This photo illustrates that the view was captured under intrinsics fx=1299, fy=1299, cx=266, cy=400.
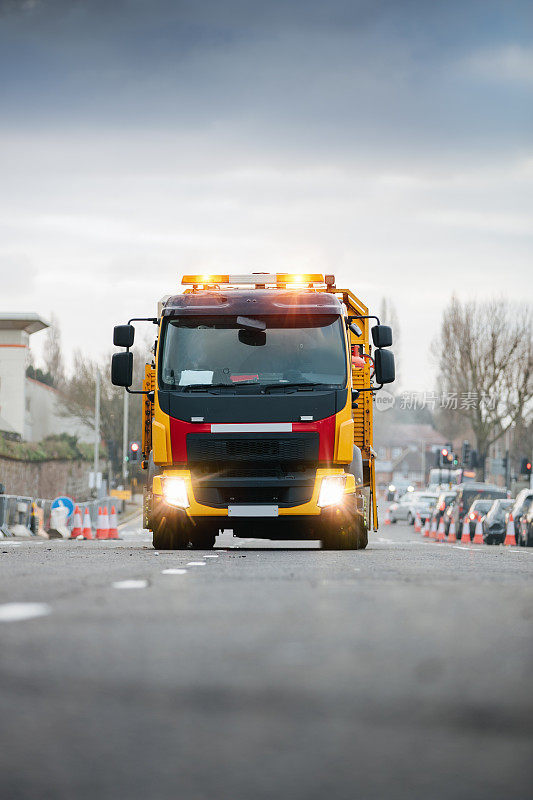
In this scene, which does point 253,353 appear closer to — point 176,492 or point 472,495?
point 176,492

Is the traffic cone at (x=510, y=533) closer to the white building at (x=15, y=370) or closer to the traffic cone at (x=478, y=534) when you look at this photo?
the traffic cone at (x=478, y=534)

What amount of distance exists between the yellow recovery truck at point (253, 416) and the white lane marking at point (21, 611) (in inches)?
358

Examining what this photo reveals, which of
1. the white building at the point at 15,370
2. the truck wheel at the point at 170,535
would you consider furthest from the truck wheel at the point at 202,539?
the white building at the point at 15,370

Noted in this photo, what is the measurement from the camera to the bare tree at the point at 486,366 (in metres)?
67.6

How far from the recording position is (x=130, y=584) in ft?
27.2

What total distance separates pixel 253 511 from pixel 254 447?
772 mm

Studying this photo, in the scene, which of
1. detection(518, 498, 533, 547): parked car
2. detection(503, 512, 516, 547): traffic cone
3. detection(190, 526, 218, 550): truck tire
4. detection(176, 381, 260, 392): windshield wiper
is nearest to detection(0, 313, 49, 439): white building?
detection(503, 512, 516, 547): traffic cone

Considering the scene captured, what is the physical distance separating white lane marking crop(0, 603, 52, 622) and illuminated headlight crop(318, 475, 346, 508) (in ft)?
30.6

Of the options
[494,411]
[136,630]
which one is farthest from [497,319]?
[136,630]

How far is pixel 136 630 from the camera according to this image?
540 centimetres

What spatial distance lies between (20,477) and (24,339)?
14940 millimetres

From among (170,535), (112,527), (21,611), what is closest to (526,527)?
(112,527)

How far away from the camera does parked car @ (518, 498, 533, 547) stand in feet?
91.6

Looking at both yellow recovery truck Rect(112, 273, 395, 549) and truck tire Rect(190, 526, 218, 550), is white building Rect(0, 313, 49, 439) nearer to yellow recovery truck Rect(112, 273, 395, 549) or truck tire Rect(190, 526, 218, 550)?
truck tire Rect(190, 526, 218, 550)
